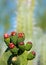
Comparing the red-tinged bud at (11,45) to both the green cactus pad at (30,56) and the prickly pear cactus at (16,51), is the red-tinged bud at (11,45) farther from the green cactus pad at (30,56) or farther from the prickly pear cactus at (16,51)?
the green cactus pad at (30,56)

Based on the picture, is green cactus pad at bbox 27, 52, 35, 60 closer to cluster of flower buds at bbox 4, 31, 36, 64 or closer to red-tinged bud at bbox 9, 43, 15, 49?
cluster of flower buds at bbox 4, 31, 36, 64

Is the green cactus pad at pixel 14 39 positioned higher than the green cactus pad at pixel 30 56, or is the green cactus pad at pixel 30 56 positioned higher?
the green cactus pad at pixel 14 39

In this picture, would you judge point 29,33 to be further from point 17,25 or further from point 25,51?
point 25,51

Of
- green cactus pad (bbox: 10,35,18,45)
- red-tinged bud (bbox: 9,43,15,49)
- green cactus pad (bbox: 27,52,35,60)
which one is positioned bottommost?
green cactus pad (bbox: 27,52,35,60)

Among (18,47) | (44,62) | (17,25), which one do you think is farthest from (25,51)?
(44,62)

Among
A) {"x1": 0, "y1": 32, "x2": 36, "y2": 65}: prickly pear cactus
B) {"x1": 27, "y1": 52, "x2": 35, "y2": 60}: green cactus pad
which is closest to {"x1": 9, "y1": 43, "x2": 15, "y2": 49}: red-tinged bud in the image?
{"x1": 0, "y1": 32, "x2": 36, "y2": 65}: prickly pear cactus

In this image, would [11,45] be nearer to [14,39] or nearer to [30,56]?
[14,39]

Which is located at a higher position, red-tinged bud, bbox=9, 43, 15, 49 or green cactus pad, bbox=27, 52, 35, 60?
red-tinged bud, bbox=9, 43, 15, 49

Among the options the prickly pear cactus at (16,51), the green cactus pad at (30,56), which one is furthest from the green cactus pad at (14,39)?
the green cactus pad at (30,56)

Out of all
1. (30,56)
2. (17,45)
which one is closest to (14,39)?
(17,45)
